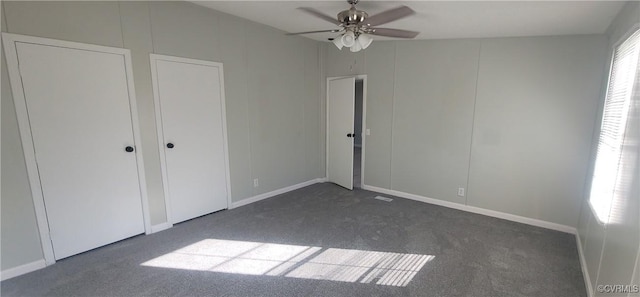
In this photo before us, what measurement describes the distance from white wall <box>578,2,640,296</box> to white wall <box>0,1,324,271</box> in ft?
11.9

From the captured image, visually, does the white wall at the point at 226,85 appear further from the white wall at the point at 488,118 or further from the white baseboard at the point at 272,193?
the white wall at the point at 488,118

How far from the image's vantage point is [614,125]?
211 centimetres

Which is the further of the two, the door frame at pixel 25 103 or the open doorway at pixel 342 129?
the open doorway at pixel 342 129

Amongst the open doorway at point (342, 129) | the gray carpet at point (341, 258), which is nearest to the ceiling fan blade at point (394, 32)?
the open doorway at point (342, 129)

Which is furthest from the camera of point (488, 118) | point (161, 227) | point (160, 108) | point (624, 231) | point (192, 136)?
point (488, 118)

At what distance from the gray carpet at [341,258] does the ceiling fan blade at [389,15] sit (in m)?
2.17

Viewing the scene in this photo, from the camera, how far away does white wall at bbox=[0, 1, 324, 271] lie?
7.18 ft

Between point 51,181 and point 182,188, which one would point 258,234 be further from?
point 51,181

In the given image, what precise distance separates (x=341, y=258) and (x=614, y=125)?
249 centimetres

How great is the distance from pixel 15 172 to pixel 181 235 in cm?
145

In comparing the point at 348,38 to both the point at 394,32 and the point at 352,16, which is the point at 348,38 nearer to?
the point at 352,16

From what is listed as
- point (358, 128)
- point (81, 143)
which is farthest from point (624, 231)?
point (358, 128)

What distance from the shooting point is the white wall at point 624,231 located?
4.57 ft

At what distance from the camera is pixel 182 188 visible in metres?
3.23
